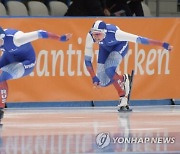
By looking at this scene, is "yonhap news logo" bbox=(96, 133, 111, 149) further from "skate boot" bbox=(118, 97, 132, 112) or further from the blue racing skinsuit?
"skate boot" bbox=(118, 97, 132, 112)

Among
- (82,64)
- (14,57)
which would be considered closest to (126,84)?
(82,64)

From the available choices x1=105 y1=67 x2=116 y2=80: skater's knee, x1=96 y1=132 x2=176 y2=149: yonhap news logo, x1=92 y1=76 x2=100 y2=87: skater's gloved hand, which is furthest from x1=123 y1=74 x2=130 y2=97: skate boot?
x1=96 y1=132 x2=176 y2=149: yonhap news logo

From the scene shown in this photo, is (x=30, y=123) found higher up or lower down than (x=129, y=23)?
lower down

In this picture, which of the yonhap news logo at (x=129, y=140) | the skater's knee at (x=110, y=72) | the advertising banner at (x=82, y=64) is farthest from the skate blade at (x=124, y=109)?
the yonhap news logo at (x=129, y=140)

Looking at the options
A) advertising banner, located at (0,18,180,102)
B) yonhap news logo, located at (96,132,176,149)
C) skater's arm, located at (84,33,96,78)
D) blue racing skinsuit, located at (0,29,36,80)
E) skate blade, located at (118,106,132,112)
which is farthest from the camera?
advertising banner, located at (0,18,180,102)

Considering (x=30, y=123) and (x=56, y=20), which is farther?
(x=56, y=20)

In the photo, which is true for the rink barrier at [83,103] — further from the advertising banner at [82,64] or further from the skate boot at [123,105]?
the skate boot at [123,105]

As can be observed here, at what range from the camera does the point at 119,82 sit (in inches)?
471

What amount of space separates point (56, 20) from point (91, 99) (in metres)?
1.59

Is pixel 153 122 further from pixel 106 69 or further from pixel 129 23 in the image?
pixel 129 23

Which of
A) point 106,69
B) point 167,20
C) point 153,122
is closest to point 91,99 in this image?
point 106,69

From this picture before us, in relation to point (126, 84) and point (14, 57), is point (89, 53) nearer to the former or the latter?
point (126, 84)

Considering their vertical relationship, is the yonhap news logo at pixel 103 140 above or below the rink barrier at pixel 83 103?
above

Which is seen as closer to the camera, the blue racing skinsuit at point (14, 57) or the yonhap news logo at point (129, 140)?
the yonhap news logo at point (129, 140)
